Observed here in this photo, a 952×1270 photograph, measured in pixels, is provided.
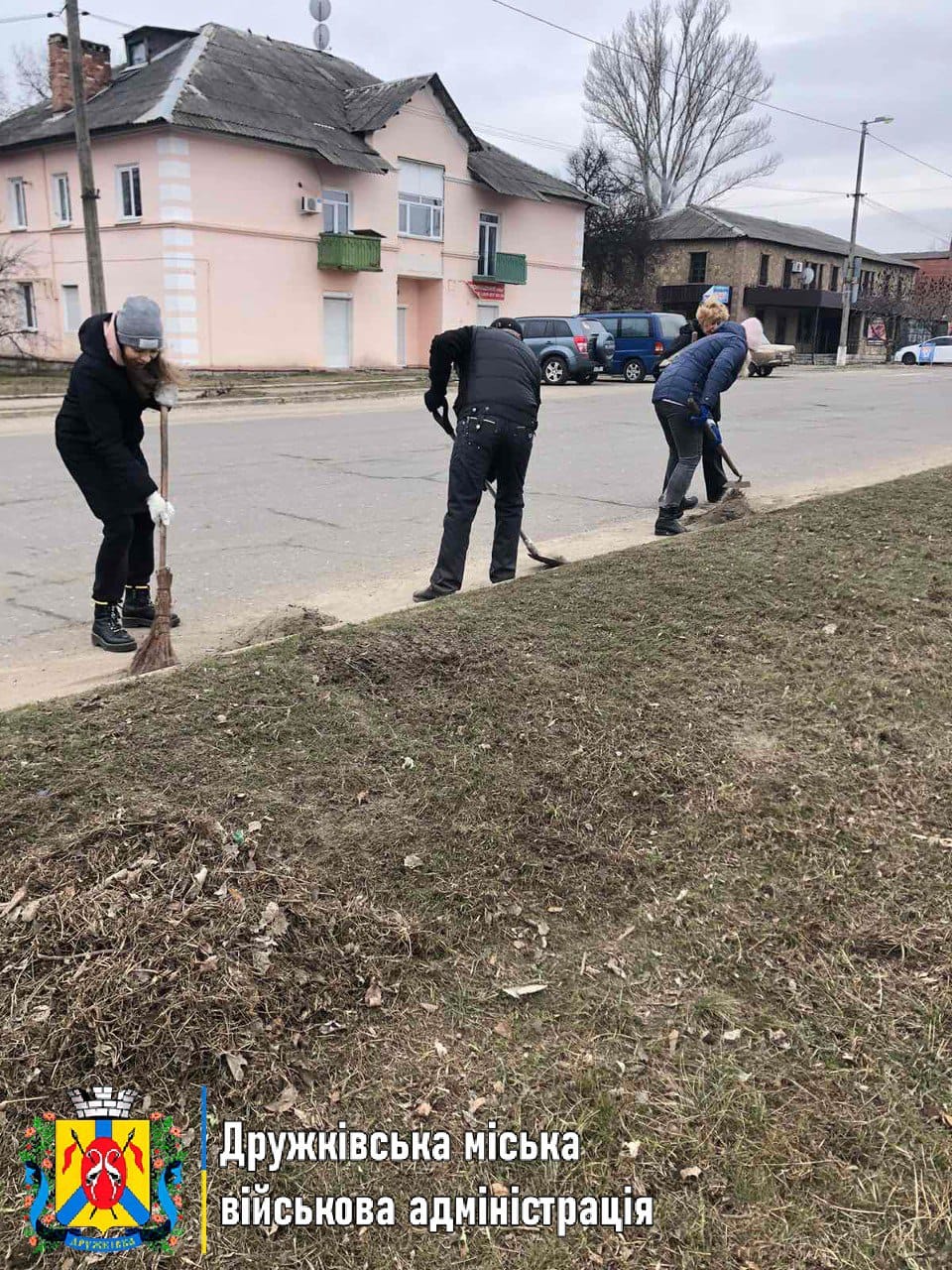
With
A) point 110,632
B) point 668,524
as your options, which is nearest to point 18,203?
point 668,524

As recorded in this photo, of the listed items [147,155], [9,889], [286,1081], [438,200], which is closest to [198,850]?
[9,889]

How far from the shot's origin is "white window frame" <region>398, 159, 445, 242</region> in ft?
105

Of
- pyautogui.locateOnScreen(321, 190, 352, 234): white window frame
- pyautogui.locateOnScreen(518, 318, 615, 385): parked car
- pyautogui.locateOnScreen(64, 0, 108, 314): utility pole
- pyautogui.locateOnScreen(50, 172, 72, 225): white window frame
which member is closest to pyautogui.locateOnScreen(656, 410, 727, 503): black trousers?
pyautogui.locateOnScreen(64, 0, 108, 314): utility pole

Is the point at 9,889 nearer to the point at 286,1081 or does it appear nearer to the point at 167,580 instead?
the point at 286,1081

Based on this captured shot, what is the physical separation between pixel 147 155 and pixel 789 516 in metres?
24.7

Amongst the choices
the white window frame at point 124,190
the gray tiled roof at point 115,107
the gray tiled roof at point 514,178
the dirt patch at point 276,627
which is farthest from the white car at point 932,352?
the dirt patch at point 276,627

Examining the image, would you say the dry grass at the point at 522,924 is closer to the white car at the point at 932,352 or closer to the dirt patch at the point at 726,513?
the dirt patch at the point at 726,513

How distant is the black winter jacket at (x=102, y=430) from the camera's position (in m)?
4.69

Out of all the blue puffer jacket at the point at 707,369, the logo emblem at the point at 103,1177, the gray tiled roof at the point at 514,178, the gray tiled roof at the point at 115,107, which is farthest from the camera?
the gray tiled roof at the point at 514,178

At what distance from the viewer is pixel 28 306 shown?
104ft

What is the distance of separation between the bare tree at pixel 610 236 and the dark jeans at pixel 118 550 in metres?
43.9

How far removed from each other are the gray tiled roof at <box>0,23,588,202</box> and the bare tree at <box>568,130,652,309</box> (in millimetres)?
12370

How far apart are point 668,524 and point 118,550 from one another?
4060 millimetres

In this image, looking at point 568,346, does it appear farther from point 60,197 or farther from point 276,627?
point 276,627
